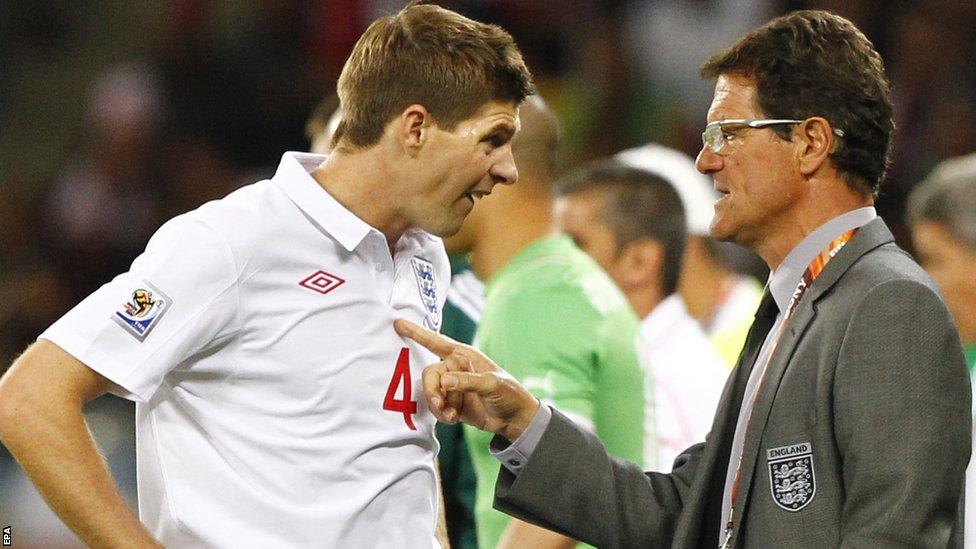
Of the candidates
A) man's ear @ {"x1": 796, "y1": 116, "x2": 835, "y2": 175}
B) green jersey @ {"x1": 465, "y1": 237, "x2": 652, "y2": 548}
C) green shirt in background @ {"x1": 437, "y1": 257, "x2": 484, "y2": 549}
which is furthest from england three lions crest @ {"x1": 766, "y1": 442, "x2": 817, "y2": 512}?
green shirt in background @ {"x1": 437, "y1": 257, "x2": 484, "y2": 549}

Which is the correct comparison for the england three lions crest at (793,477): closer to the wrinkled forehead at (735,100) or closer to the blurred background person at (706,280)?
the wrinkled forehead at (735,100)

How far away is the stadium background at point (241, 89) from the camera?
794 centimetres

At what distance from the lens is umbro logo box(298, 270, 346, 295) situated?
8.16 feet

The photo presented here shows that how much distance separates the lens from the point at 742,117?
273cm

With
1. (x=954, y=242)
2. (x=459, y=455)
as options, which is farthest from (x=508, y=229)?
(x=954, y=242)

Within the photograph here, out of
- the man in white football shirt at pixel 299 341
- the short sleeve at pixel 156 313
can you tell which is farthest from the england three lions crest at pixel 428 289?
the short sleeve at pixel 156 313

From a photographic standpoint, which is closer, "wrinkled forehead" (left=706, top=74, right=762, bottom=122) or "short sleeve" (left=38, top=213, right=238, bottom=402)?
"short sleeve" (left=38, top=213, right=238, bottom=402)

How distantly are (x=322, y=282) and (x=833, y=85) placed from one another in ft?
3.29

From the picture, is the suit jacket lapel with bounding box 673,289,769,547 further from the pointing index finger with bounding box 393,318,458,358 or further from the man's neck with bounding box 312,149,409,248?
the man's neck with bounding box 312,149,409,248

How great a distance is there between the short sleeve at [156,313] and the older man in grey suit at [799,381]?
38cm

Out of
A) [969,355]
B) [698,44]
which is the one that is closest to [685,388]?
[969,355]

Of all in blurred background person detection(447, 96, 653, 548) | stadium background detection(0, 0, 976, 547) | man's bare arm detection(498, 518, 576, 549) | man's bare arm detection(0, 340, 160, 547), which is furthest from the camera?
stadium background detection(0, 0, 976, 547)

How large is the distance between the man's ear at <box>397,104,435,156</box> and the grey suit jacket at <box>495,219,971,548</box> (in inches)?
29.5

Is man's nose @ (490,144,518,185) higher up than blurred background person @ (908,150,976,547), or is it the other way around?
man's nose @ (490,144,518,185)
